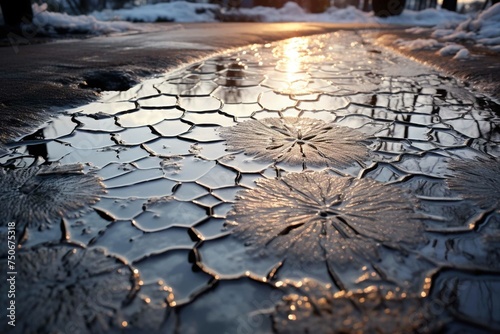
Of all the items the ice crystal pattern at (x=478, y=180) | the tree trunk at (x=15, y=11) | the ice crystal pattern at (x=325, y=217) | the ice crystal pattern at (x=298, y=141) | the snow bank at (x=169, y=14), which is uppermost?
the tree trunk at (x=15, y=11)

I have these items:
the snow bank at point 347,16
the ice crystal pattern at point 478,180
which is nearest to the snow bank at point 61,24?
the snow bank at point 347,16

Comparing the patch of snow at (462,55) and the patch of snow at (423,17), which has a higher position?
the patch of snow at (462,55)

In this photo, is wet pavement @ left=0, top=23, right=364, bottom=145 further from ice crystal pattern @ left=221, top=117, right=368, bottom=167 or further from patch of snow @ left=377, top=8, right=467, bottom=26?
patch of snow @ left=377, top=8, right=467, bottom=26

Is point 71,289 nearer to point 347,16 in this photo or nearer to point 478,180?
point 478,180

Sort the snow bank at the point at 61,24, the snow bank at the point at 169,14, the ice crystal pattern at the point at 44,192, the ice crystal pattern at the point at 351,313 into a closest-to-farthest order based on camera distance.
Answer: the ice crystal pattern at the point at 351,313 < the ice crystal pattern at the point at 44,192 < the snow bank at the point at 61,24 < the snow bank at the point at 169,14

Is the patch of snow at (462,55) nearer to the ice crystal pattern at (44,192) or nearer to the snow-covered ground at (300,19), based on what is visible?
the snow-covered ground at (300,19)

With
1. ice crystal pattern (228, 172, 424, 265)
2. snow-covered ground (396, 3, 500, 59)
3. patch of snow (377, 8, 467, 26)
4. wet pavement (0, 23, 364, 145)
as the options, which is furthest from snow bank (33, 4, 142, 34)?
patch of snow (377, 8, 467, 26)

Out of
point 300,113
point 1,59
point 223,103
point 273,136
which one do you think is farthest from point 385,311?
point 1,59
